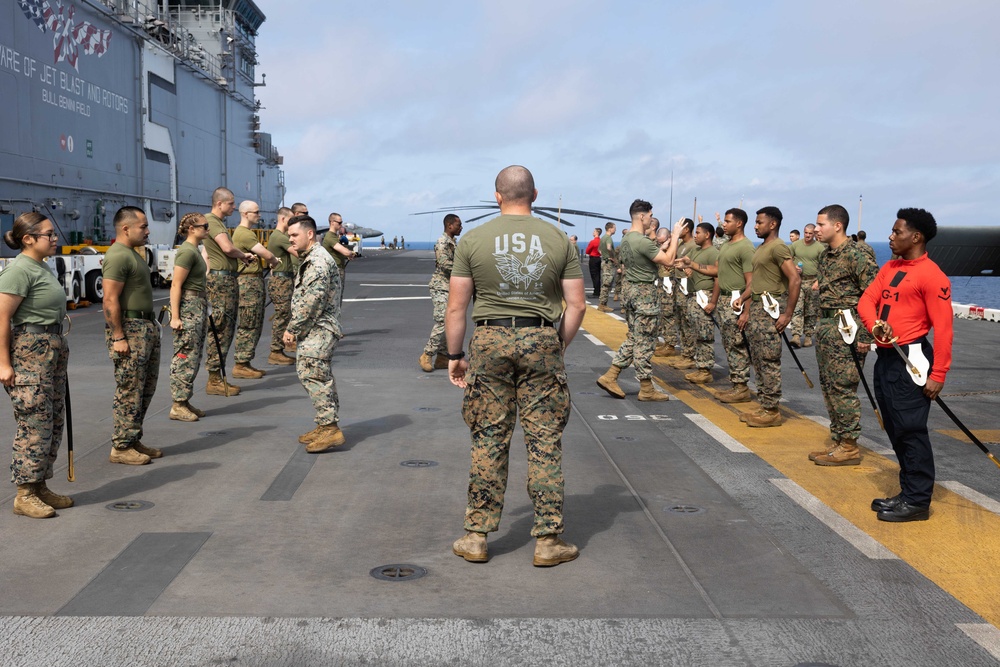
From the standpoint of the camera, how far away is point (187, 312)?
8.27m

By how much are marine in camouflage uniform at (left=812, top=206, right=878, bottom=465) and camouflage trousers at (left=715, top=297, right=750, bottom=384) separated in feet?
7.38

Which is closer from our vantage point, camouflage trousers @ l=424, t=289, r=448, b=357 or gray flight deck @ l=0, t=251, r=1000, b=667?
gray flight deck @ l=0, t=251, r=1000, b=667

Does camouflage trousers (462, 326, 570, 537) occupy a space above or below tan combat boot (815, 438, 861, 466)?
above

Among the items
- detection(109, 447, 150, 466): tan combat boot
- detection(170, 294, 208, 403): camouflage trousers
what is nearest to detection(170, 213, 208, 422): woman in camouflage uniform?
detection(170, 294, 208, 403): camouflage trousers

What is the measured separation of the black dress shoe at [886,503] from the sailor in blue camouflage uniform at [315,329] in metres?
4.00

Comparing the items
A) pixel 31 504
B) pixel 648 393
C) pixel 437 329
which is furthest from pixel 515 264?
pixel 437 329

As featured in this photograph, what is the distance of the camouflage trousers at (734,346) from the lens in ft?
31.0

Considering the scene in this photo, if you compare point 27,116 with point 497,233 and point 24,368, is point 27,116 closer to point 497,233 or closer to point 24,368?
point 24,368

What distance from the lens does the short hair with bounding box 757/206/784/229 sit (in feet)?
28.1

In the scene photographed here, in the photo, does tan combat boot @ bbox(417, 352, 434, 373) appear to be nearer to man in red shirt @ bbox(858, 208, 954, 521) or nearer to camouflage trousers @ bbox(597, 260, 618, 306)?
man in red shirt @ bbox(858, 208, 954, 521)

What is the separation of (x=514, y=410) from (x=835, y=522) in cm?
223

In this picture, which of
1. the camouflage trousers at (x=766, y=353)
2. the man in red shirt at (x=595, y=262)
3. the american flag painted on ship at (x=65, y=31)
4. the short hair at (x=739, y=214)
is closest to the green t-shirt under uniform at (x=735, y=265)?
the short hair at (x=739, y=214)

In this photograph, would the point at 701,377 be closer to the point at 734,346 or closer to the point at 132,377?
the point at 734,346

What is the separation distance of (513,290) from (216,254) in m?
6.21
